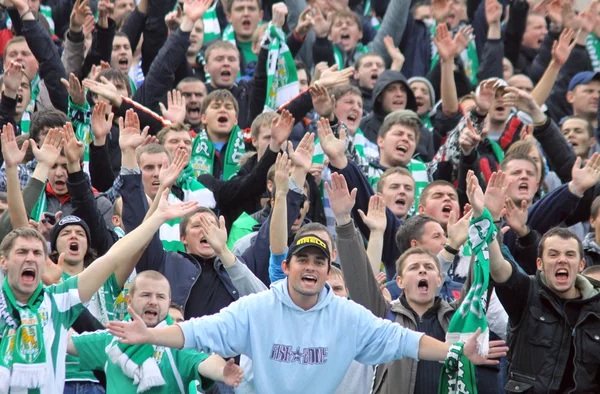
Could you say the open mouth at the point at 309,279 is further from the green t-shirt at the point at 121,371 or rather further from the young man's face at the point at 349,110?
the young man's face at the point at 349,110

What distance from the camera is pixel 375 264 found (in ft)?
29.0

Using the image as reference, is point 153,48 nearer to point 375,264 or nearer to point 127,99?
point 127,99

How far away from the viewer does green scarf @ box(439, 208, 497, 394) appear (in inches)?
287

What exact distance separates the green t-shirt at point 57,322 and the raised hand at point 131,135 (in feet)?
6.44

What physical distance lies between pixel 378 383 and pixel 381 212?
1490 mm

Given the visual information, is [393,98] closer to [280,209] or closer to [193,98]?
[193,98]

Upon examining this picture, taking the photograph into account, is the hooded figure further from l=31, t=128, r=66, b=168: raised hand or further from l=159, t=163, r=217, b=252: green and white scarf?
l=31, t=128, r=66, b=168: raised hand

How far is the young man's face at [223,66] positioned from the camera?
39.0ft

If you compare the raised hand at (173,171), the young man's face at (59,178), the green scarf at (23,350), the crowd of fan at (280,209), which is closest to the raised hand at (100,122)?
the crowd of fan at (280,209)

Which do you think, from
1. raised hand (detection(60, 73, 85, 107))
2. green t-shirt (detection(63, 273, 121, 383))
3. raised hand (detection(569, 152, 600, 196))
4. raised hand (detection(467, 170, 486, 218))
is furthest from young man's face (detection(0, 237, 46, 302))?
raised hand (detection(569, 152, 600, 196))

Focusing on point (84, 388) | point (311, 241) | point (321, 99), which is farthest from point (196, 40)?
point (311, 241)

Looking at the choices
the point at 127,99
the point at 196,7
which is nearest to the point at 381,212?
the point at 127,99

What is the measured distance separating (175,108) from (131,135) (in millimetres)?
1660

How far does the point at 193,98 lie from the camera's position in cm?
1162
